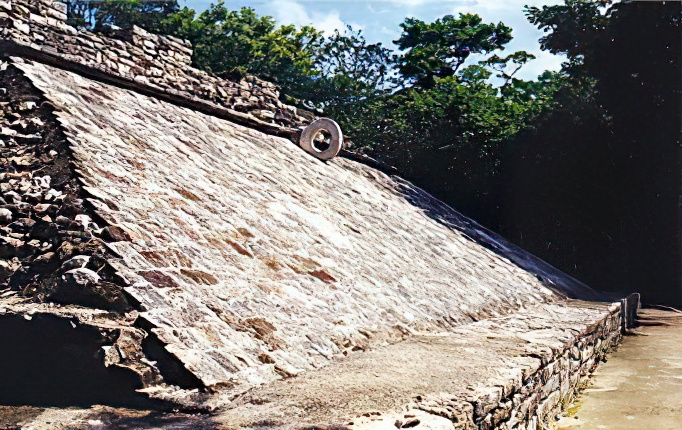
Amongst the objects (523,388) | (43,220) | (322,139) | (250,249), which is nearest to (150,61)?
(322,139)

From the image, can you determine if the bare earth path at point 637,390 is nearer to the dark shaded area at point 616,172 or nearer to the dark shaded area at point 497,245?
the dark shaded area at point 497,245

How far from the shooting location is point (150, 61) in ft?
34.5

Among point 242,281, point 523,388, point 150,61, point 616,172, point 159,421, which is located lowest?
point 159,421

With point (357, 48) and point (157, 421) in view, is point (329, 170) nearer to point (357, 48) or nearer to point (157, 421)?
point (157, 421)

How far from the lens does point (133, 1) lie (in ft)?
69.1

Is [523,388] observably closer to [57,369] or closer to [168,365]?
[168,365]

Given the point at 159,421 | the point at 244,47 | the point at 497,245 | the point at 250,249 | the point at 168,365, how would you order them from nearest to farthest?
1. the point at 159,421
2. the point at 168,365
3. the point at 250,249
4. the point at 497,245
5. the point at 244,47

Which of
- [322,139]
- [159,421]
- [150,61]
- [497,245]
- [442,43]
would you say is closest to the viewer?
[159,421]

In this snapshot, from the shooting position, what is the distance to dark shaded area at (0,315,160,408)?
3303 mm

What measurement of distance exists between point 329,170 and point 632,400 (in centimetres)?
436

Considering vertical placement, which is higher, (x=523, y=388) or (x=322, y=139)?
(x=322, y=139)

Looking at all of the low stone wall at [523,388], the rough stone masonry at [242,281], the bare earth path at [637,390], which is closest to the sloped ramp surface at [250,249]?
the rough stone masonry at [242,281]

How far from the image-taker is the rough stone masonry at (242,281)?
336 cm

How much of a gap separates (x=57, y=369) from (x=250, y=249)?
1.70m
